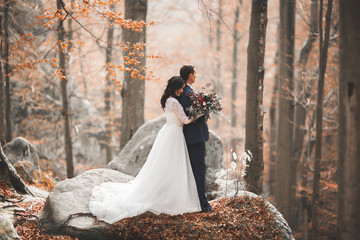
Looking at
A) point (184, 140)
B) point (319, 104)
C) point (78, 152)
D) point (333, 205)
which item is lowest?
point (333, 205)

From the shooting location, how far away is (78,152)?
48.8 ft

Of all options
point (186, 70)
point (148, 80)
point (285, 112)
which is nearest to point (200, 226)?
point (186, 70)

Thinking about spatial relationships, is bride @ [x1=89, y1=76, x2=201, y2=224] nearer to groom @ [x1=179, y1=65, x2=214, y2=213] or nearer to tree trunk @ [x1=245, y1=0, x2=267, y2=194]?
groom @ [x1=179, y1=65, x2=214, y2=213]

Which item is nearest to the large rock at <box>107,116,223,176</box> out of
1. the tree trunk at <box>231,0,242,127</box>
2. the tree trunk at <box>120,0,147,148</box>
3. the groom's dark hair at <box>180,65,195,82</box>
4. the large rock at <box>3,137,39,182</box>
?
the tree trunk at <box>120,0,147,148</box>

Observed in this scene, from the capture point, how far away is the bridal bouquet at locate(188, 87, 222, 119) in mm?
4945

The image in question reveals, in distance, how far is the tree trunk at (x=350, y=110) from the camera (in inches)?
123

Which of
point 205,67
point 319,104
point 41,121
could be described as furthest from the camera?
point 205,67

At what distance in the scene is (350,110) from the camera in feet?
10.4

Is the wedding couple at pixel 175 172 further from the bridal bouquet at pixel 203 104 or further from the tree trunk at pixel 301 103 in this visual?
the tree trunk at pixel 301 103

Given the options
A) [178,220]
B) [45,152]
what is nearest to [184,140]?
[178,220]

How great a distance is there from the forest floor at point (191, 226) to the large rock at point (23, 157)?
338 cm

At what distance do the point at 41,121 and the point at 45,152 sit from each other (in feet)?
4.63

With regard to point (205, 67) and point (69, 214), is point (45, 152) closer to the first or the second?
point (69, 214)

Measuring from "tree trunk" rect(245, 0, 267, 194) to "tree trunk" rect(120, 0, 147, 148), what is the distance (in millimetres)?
3406
